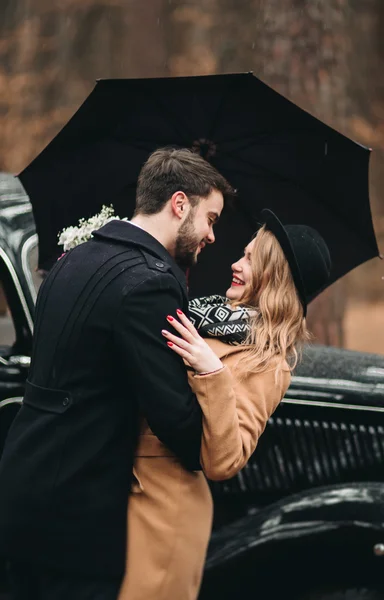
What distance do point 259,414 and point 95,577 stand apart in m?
0.62

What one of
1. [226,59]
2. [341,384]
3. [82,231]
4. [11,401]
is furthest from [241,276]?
[226,59]

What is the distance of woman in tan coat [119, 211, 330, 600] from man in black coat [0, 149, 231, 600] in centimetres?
5

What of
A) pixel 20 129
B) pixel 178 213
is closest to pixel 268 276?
pixel 178 213

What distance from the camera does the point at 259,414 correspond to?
241 cm

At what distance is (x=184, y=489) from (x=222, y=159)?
4.17 ft

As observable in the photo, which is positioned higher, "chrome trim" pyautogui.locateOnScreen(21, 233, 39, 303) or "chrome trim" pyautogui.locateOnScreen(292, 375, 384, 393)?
"chrome trim" pyautogui.locateOnScreen(21, 233, 39, 303)

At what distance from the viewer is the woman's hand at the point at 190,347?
221cm

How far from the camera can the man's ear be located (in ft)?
8.16

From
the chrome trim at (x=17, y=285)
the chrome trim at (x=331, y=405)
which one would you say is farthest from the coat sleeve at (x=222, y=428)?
the chrome trim at (x=17, y=285)

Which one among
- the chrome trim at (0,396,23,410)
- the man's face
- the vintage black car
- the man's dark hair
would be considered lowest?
the vintage black car

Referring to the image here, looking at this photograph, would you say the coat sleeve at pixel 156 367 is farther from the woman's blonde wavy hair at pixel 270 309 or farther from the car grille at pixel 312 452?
the car grille at pixel 312 452

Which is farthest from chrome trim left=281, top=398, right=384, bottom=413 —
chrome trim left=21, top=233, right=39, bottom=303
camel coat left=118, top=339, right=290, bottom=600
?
chrome trim left=21, top=233, right=39, bottom=303

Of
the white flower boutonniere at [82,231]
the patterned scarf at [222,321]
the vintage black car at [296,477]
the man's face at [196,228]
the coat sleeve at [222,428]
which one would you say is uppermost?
the man's face at [196,228]

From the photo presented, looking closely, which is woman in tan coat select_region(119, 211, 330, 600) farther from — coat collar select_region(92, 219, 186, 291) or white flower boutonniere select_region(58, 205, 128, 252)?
white flower boutonniere select_region(58, 205, 128, 252)
